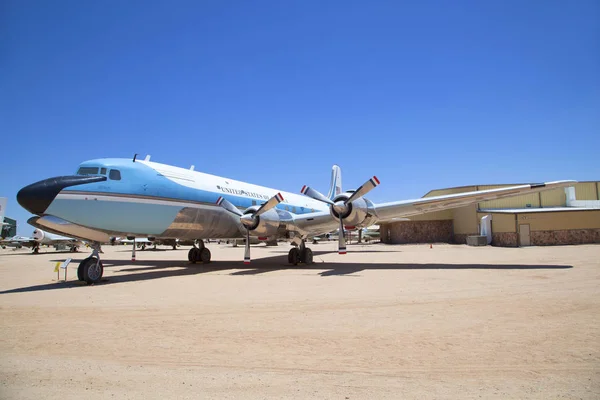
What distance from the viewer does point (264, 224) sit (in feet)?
55.8

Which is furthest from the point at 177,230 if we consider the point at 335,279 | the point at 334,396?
the point at 334,396

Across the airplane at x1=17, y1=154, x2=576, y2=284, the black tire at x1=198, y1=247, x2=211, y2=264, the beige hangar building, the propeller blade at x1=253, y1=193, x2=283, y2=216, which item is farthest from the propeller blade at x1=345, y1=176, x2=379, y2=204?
the beige hangar building

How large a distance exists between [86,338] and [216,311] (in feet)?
8.16

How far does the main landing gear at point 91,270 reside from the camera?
41.1ft

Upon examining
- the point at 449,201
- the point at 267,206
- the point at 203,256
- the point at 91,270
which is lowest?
the point at 203,256

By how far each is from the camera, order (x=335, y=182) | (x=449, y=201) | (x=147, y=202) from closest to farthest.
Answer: (x=147, y=202) → (x=449, y=201) → (x=335, y=182)

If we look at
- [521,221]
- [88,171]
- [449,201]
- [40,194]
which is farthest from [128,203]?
[521,221]

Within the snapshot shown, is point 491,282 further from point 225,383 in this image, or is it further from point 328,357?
point 225,383

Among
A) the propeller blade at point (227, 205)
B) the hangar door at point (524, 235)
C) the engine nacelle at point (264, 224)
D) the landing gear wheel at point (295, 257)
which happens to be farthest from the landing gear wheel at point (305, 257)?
the hangar door at point (524, 235)

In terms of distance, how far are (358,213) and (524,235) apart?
77.1ft

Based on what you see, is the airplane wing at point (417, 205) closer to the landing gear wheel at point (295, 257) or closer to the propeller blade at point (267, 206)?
the landing gear wheel at point (295, 257)

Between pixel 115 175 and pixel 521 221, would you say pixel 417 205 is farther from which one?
pixel 521 221

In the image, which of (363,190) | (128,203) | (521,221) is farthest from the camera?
(521,221)

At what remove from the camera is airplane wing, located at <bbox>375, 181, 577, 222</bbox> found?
579 inches
